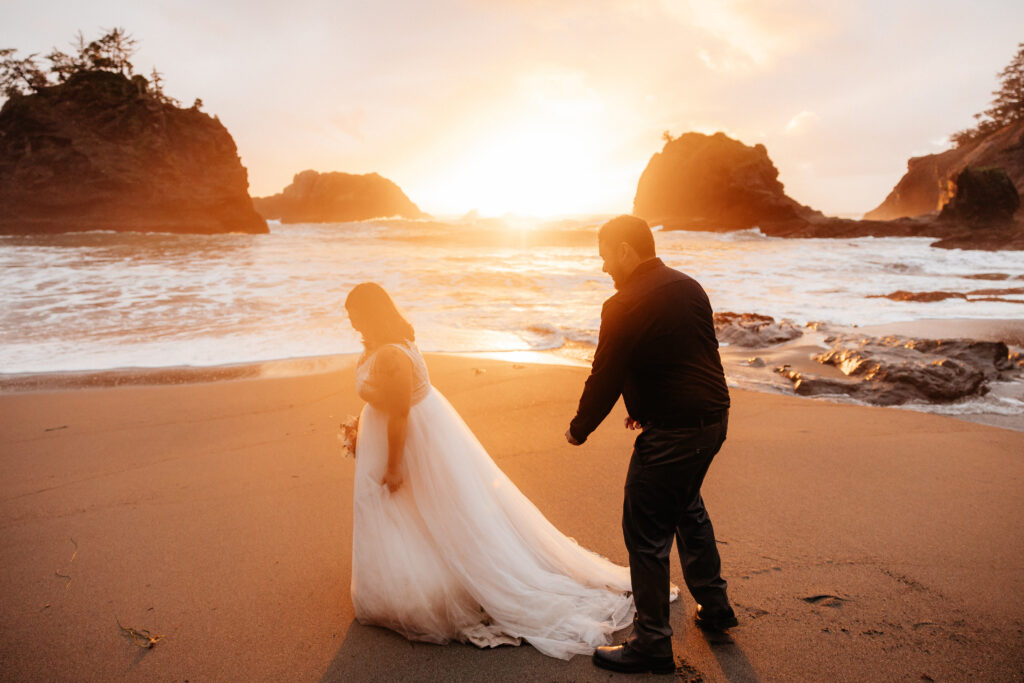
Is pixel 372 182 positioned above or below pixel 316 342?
above

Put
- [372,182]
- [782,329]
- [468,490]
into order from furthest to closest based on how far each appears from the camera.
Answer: [372,182], [782,329], [468,490]

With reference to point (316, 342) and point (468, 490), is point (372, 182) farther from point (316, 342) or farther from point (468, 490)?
point (468, 490)

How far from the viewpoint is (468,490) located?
8.85 ft

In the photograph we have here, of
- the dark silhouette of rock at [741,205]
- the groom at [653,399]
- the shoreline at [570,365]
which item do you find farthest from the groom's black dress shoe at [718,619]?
the dark silhouette of rock at [741,205]

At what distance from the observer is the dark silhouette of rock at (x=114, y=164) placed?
44.3m

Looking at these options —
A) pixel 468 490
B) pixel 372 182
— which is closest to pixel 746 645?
pixel 468 490

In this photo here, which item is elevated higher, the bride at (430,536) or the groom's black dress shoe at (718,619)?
the bride at (430,536)

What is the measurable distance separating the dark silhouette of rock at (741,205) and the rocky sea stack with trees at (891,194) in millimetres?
101

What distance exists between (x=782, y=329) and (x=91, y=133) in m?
61.4

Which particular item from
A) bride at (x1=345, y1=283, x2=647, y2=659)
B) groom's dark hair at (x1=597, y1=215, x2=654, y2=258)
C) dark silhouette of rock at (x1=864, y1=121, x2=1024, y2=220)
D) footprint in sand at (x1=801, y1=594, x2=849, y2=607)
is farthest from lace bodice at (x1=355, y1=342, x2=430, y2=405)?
dark silhouette of rock at (x1=864, y1=121, x2=1024, y2=220)

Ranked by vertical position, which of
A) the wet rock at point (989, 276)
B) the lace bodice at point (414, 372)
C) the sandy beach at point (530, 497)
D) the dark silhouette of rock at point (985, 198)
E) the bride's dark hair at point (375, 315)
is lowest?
the sandy beach at point (530, 497)

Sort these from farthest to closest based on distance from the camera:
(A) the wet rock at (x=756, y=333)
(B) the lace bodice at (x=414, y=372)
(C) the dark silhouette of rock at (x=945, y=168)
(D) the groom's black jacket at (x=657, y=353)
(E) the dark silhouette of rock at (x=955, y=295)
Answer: (C) the dark silhouette of rock at (x=945, y=168), (E) the dark silhouette of rock at (x=955, y=295), (A) the wet rock at (x=756, y=333), (B) the lace bodice at (x=414, y=372), (D) the groom's black jacket at (x=657, y=353)

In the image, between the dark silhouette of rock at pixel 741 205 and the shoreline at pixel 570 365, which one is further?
the dark silhouette of rock at pixel 741 205

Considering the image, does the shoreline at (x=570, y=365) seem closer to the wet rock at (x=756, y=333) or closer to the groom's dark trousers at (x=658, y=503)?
the wet rock at (x=756, y=333)
